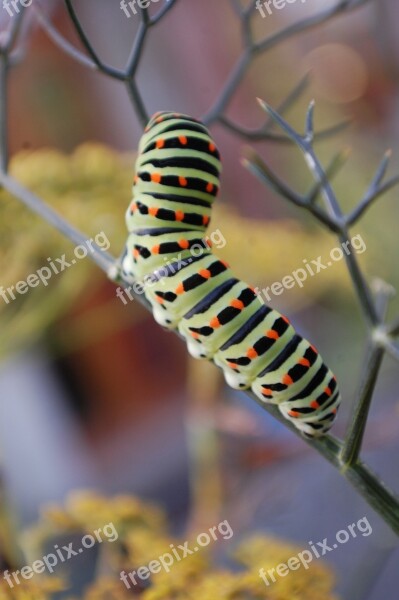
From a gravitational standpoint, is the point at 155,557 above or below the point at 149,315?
below

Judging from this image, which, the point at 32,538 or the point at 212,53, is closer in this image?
the point at 32,538

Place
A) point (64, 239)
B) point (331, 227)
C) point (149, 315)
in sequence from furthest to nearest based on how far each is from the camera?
point (149, 315), point (64, 239), point (331, 227)

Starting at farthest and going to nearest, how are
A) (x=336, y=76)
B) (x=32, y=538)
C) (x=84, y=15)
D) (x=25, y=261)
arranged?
1. (x=84, y=15)
2. (x=336, y=76)
3. (x=25, y=261)
4. (x=32, y=538)

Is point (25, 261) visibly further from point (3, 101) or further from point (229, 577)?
point (229, 577)

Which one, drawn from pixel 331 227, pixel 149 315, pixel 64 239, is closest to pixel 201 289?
pixel 331 227

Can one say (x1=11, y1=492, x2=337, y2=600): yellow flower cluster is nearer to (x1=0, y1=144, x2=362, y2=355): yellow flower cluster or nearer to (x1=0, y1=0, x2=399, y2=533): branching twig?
(x1=0, y1=0, x2=399, y2=533): branching twig

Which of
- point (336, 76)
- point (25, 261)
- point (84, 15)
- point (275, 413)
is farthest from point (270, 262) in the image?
point (84, 15)

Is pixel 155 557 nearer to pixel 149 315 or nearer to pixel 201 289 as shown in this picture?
pixel 201 289
